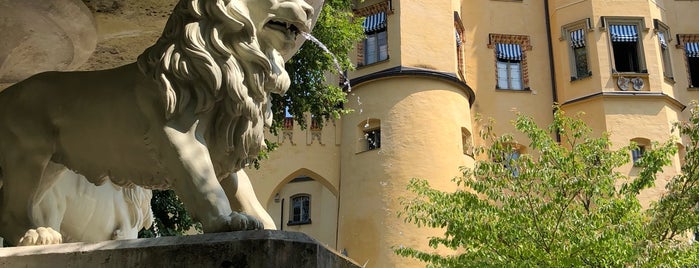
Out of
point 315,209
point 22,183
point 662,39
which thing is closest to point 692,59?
point 662,39

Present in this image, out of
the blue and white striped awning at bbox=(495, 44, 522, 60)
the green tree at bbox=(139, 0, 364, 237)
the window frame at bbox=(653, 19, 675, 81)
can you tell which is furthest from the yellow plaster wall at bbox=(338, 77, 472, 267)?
the green tree at bbox=(139, 0, 364, 237)

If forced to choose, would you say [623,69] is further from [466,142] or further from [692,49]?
[466,142]

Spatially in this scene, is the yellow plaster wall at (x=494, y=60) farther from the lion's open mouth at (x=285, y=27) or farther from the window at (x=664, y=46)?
the lion's open mouth at (x=285, y=27)

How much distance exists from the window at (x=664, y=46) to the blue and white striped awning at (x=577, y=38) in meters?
2.46

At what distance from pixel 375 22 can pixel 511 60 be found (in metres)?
5.48

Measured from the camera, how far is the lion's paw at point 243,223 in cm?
291

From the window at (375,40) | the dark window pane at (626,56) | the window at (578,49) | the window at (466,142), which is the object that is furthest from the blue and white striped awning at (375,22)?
the dark window pane at (626,56)

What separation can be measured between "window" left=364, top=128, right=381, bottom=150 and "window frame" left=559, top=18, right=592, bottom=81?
7289mm

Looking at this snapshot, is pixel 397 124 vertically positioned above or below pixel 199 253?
above

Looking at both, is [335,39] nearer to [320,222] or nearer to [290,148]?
[290,148]

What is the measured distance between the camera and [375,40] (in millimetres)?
25656

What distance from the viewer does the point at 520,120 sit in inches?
623

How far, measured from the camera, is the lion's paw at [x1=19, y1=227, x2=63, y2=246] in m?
3.38

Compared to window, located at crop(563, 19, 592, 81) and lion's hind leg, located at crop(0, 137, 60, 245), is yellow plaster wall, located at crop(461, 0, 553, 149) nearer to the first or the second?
window, located at crop(563, 19, 592, 81)
